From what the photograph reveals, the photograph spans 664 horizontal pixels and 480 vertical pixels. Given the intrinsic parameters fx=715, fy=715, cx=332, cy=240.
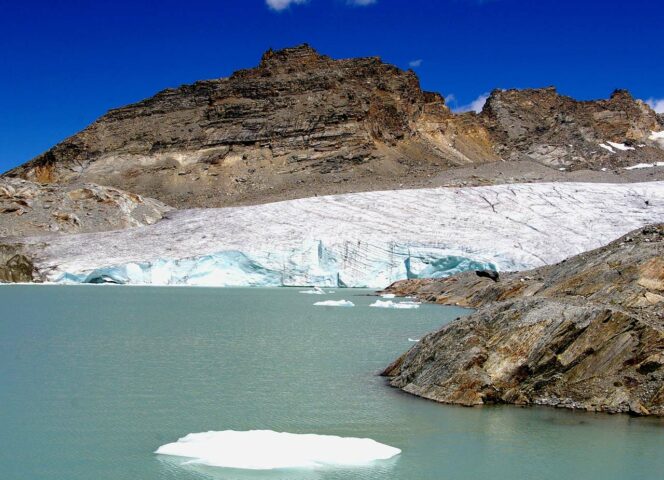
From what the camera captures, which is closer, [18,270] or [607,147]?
[18,270]

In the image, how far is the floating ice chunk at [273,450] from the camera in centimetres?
503

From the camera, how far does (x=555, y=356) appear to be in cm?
681

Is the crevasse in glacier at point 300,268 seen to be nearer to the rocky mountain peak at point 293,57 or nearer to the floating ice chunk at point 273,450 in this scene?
the floating ice chunk at point 273,450

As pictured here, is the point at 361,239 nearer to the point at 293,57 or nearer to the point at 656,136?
the point at 293,57

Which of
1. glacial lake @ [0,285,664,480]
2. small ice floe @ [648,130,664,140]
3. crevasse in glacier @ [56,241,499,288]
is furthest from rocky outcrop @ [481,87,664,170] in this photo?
glacial lake @ [0,285,664,480]

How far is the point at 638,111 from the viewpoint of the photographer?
111 meters

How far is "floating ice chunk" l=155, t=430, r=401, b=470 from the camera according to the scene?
198 inches

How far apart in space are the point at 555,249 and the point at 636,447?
967 inches

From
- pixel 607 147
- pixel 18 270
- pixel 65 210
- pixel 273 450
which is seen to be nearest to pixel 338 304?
pixel 273 450

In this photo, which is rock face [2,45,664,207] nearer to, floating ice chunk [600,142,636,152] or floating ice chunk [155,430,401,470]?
floating ice chunk [600,142,636,152]

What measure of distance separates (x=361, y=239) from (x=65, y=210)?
18.0 metres

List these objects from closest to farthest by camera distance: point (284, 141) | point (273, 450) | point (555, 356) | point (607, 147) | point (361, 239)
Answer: point (273, 450) < point (555, 356) < point (361, 239) < point (284, 141) < point (607, 147)

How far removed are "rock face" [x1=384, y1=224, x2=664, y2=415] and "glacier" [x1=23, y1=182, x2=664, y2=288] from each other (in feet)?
69.3

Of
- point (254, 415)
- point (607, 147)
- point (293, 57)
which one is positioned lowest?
point (254, 415)
